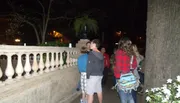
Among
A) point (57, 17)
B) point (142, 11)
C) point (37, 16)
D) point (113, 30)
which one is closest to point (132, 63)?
point (57, 17)

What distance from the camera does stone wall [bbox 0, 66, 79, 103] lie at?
4.37m

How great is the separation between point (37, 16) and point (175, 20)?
65.0ft

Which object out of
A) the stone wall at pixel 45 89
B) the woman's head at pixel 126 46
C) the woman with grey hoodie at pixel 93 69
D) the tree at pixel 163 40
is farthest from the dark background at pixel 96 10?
the tree at pixel 163 40

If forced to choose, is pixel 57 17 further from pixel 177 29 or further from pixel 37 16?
pixel 177 29

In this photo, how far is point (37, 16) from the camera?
22.5 meters

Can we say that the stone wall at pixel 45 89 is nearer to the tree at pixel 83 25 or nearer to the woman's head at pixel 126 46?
the woman's head at pixel 126 46

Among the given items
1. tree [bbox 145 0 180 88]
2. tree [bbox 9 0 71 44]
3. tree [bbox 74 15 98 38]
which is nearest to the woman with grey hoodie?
tree [bbox 145 0 180 88]

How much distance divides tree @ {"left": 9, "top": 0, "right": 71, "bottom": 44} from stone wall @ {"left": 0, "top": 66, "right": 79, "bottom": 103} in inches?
480

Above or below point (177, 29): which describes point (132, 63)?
below

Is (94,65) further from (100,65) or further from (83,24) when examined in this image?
(83,24)

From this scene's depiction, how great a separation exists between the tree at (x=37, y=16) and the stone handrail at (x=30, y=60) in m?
11.7

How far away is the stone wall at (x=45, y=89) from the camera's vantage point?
14.3 feet

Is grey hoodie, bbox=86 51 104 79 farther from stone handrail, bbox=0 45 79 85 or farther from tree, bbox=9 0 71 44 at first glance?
tree, bbox=9 0 71 44

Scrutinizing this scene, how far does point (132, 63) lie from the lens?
17.1ft
